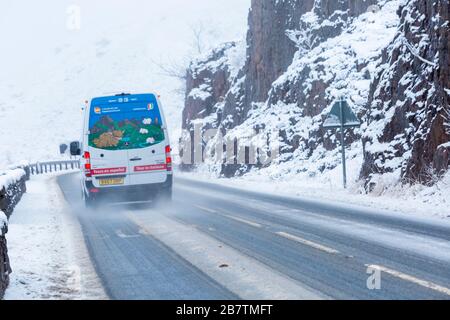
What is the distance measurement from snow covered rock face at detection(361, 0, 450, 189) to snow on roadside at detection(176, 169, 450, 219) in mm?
425

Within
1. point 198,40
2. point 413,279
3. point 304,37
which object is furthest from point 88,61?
point 413,279

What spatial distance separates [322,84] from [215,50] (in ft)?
68.8

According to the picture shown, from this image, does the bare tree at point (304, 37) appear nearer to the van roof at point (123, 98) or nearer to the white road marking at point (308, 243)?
the van roof at point (123, 98)

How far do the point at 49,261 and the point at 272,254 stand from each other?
319 centimetres

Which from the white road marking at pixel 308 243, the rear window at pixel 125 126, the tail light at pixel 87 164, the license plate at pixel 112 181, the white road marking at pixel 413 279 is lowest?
the white road marking at pixel 308 243

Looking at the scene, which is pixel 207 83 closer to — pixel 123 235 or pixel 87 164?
pixel 87 164

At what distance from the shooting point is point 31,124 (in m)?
84.3

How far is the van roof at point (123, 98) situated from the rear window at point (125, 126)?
0.35 ft

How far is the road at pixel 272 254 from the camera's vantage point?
6.27 meters

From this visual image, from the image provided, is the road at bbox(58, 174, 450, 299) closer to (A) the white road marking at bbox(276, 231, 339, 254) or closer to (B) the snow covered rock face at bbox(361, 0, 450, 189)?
(A) the white road marking at bbox(276, 231, 339, 254)

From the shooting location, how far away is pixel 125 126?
50.9 ft

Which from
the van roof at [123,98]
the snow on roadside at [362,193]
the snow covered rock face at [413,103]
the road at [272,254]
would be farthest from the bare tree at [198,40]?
the road at [272,254]

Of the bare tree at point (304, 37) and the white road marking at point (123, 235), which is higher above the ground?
the bare tree at point (304, 37)
